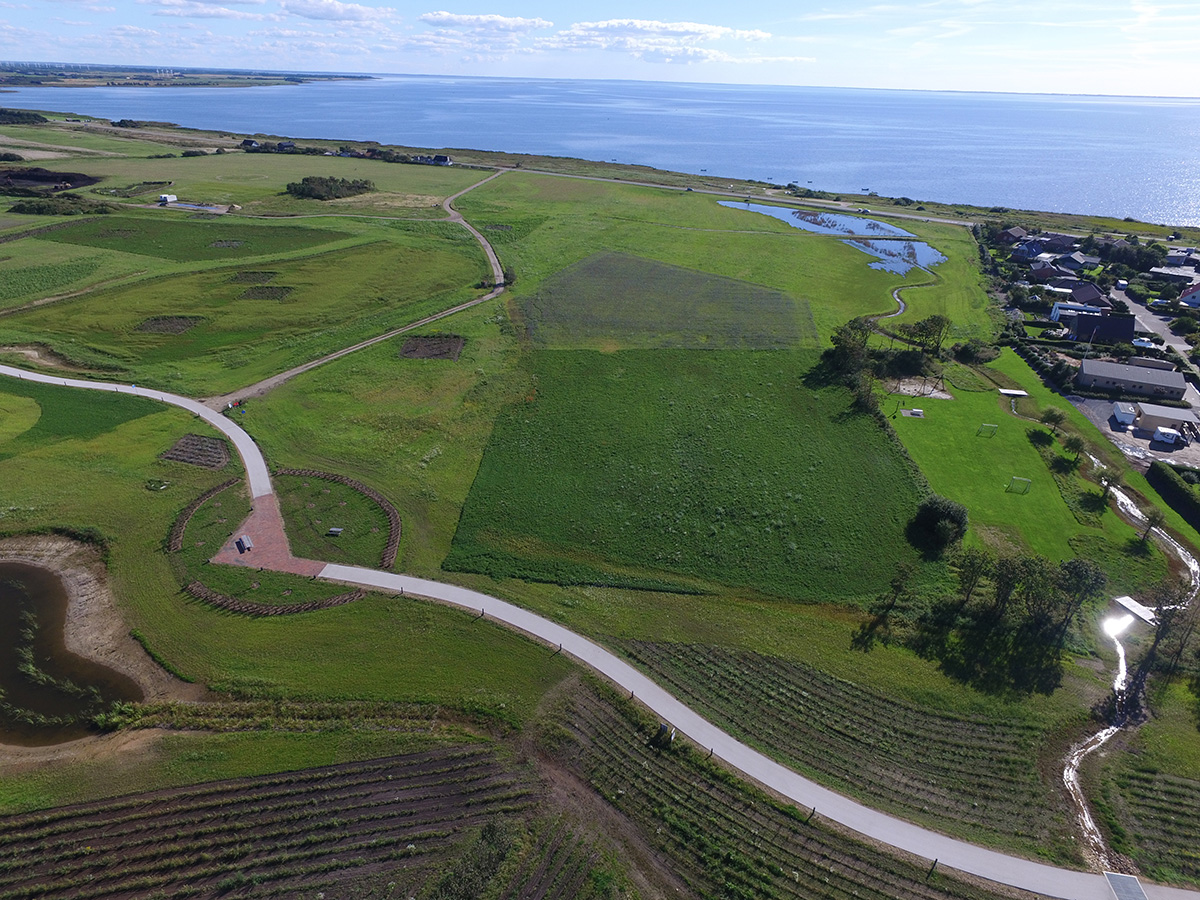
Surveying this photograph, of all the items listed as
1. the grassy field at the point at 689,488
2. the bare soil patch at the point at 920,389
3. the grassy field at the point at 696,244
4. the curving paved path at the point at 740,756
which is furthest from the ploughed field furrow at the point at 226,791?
the grassy field at the point at 696,244

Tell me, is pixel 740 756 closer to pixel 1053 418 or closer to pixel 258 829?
pixel 258 829

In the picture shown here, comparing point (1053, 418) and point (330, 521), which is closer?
point (330, 521)

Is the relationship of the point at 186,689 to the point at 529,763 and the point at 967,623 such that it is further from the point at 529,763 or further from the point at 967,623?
the point at 967,623

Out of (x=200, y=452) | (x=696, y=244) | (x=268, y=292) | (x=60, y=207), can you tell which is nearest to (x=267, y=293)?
(x=268, y=292)

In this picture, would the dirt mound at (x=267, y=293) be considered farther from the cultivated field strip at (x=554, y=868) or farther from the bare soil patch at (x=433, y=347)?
the cultivated field strip at (x=554, y=868)

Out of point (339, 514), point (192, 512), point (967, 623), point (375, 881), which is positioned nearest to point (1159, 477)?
point (967, 623)

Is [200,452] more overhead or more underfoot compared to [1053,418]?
more underfoot
